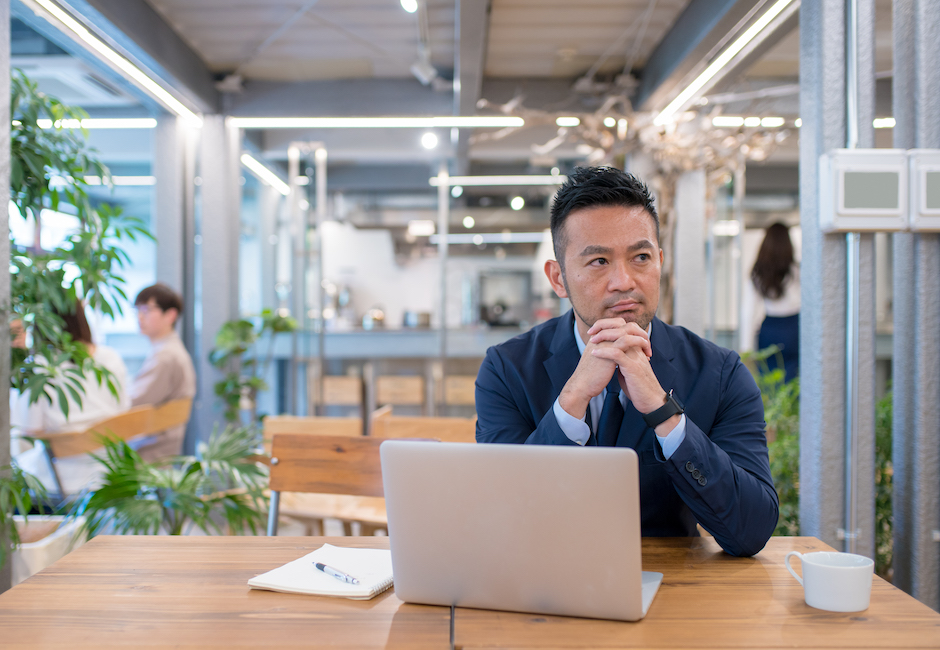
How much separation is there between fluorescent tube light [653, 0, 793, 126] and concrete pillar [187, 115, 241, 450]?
10.4 feet

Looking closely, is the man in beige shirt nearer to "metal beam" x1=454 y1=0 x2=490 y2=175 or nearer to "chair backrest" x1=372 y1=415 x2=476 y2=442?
"chair backrest" x1=372 y1=415 x2=476 y2=442

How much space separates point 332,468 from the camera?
2021 mm

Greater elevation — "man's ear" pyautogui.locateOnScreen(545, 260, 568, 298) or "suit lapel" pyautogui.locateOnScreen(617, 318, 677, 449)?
"man's ear" pyautogui.locateOnScreen(545, 260, 568, 298)

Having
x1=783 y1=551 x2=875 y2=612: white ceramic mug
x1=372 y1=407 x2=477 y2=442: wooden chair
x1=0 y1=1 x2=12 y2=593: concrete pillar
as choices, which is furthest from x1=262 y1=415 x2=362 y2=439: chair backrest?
x1=783 y1=551 x2=875 y2=612: white ceramic mug

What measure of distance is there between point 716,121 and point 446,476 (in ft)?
16.8

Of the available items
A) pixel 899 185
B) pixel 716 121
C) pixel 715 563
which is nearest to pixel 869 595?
pixel 715 563

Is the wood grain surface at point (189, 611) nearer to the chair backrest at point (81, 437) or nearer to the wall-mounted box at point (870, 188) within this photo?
the wall-mounted box at point (870, 188)

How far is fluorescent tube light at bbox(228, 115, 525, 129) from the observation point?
5.34 metres

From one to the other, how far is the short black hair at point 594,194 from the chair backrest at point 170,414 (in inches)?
108

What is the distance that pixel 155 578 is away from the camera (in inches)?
48.8

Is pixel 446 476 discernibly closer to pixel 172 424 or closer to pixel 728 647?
pixel 728 647

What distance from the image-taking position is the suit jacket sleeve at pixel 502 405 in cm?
160

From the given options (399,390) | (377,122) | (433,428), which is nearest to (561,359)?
(433,428)

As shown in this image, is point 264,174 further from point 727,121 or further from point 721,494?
point 721,494
